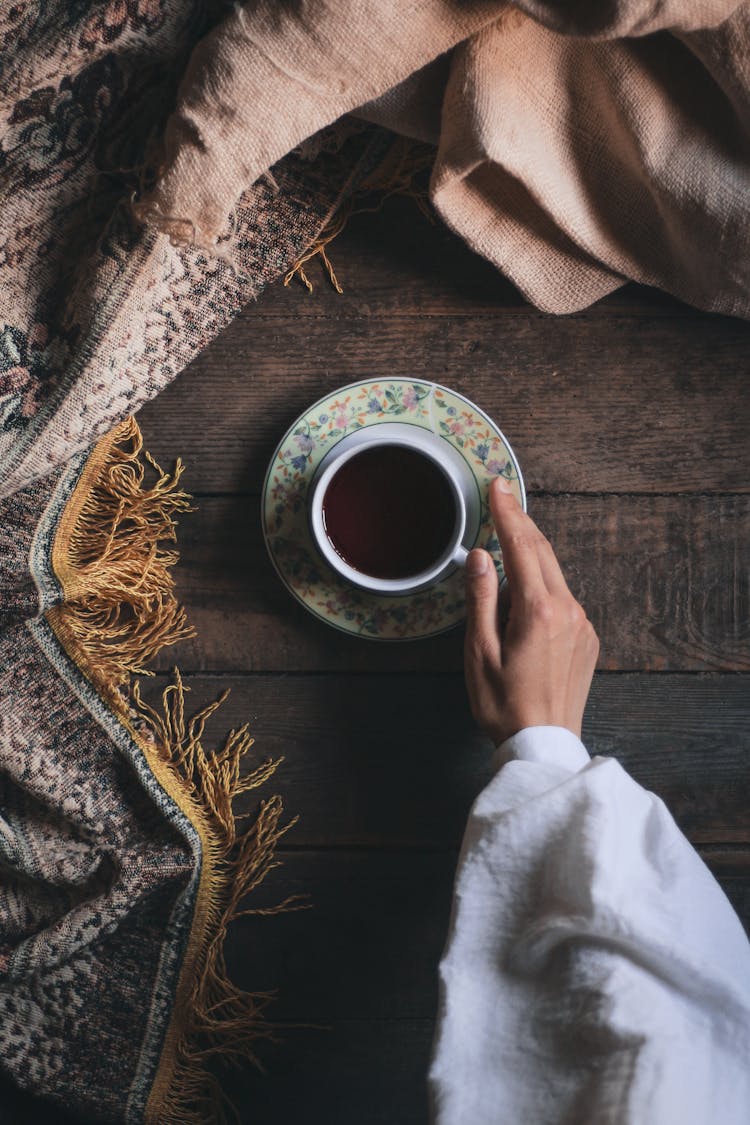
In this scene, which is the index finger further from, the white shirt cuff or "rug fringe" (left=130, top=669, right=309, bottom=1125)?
"rug fringe" (left=130, top=669, right=309, bottom=1125)

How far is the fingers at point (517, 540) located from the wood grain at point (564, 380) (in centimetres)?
8

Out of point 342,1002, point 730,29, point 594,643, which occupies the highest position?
point 730,29

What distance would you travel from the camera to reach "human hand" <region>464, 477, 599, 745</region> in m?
0.76

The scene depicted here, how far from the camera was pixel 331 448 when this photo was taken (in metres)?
0.78

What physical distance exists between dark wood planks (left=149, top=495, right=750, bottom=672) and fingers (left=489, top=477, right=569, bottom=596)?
0.23 ft

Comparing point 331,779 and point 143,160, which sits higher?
point 143,160

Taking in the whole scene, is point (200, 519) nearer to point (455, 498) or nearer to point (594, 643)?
point (455, 498)

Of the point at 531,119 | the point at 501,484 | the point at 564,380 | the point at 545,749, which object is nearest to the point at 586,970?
the point at 545,749

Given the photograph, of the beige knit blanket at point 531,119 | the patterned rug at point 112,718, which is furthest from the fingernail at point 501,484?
the patterned rug at point 112,718

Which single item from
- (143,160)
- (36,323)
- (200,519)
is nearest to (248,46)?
(143,160)

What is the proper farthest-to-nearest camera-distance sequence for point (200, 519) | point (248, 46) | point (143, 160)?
1. point (200, 519)
2. point (143, 160)
3. point (248, 46)

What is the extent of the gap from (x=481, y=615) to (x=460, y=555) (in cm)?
6

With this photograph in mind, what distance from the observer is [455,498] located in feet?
2.44

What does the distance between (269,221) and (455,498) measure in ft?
1.00
